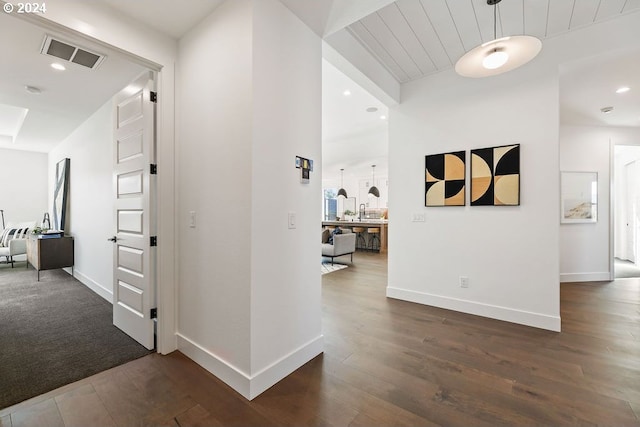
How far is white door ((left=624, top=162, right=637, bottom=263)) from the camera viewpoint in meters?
6.16

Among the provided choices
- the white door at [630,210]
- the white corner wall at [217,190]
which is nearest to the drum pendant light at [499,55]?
the white corner wall at [217,190]

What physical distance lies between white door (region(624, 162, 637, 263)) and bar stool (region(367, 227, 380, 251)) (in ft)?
18.9

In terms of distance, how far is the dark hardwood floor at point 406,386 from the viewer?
157cm

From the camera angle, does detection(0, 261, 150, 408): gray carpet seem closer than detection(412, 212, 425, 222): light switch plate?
Yes

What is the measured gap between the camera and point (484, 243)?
122 inches

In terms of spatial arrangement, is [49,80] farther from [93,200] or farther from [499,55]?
[499,55]

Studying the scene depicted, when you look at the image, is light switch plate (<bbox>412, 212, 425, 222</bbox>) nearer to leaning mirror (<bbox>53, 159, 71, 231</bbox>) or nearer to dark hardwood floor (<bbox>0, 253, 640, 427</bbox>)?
dark hardwood floor (<bbox>0, 253, 640, 427</bbox>)

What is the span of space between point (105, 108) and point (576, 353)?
604cm

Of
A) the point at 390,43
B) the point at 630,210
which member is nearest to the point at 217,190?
the point at 390,43

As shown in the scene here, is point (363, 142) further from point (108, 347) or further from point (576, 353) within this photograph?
point (108, 347)

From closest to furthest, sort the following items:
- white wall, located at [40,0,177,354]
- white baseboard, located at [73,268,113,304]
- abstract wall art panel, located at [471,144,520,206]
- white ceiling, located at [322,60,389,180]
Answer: white wall, located at [40,0,177,354], abstract wall art panel, located at [471,144,520,206], white baseboard, located at [73,268,113,304], white ceiling, located at [322,60,389,180]

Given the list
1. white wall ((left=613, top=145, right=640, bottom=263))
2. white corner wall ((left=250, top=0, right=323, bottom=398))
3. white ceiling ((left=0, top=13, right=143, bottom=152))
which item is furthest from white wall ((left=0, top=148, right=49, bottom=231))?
white wall ((left=613, top=145, right=640, bottom=263))

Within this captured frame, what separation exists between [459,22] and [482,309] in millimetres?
2982

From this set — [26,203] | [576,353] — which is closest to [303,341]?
[576,353]
